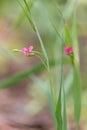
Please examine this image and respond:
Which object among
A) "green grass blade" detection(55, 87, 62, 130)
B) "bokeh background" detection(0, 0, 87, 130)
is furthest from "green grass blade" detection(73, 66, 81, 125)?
"bokeh background" detection(0, 0, 87, 130)

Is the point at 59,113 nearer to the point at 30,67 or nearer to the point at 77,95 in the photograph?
the point at 77,95

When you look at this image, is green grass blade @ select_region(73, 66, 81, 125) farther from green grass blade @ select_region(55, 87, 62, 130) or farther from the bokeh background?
the bokeh background

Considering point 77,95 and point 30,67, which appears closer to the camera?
point 77,95

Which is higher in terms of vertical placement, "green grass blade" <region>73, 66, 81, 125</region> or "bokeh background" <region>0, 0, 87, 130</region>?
"bokeh background" <region>0, 0, 87, 130</region>

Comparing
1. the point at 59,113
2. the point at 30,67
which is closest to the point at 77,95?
the point at 59,113

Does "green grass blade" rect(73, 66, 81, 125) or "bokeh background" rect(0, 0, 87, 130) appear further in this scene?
"bokeh background" rect(0, 0, 87, 130)

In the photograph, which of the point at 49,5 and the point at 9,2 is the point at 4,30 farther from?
the point at 49,5

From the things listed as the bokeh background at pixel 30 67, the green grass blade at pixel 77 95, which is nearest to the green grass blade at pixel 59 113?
the green grass blade at pixel 77 95

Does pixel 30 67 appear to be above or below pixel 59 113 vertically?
above
